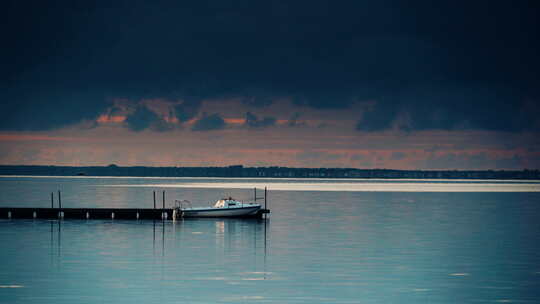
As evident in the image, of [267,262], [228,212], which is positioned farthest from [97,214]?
[267,262]

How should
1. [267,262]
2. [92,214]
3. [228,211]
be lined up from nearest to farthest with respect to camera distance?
[267,262]
[92,214]
[228,211]

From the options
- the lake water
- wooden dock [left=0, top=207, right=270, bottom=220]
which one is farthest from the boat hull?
the lake water

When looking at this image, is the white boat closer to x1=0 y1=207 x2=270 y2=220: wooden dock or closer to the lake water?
x1=0 y1=207 x2=270 y2=220: wooden dock

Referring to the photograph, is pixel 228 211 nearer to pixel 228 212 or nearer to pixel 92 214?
pixel 228 212

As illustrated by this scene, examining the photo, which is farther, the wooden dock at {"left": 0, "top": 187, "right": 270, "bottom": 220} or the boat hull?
the boat hull

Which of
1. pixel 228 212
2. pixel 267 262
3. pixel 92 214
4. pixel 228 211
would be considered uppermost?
pixel 228 211

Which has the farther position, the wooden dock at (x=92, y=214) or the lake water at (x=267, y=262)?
the wooden dock at (x=92, y=214)

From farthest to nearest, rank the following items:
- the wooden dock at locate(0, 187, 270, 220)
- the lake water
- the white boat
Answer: the white boat < the wooden dock at locate(0, 187, 270, 220) < the lake water

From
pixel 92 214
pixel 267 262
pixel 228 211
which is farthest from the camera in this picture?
pixel 228 211

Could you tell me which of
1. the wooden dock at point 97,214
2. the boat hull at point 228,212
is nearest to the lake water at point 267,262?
the wooden dock at point 97,214

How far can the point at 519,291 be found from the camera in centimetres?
3888

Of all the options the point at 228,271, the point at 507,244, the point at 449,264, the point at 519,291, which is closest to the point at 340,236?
the point at 507,244

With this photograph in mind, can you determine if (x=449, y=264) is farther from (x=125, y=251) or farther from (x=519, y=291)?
(x=125, y=251)

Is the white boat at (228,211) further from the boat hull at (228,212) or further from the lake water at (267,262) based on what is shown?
the lake water at (267,262)
